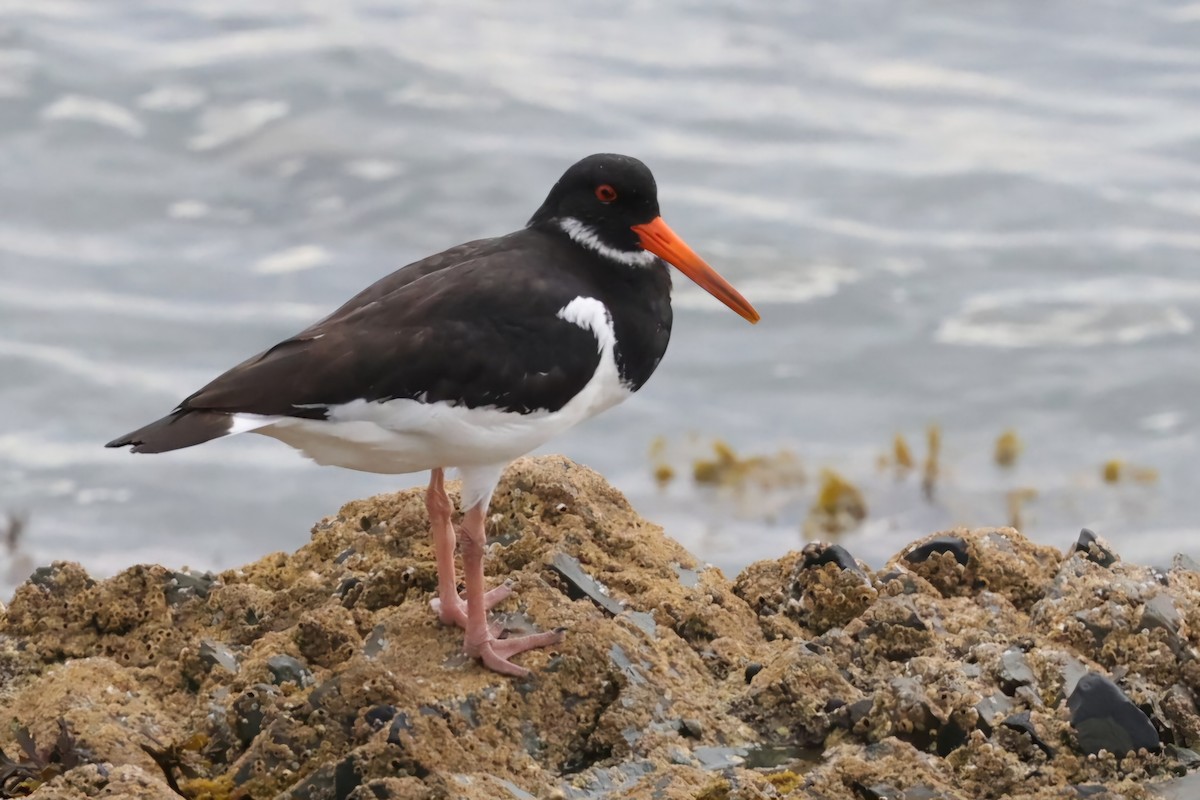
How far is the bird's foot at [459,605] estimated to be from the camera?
4812 millimetres

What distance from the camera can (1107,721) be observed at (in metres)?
4.20

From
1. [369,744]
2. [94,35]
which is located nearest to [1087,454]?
[369,744]

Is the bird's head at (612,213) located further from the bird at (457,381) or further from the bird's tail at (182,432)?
the bird's tail at (182,432)

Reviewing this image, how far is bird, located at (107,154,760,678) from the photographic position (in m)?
4.62

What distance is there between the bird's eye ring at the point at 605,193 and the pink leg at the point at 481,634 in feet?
3.94

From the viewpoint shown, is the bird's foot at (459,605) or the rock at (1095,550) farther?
the rock at (1095,550)

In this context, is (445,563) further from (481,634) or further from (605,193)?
(605,193)

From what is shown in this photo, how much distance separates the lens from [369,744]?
12.8 feet

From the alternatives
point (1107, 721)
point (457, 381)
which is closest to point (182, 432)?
point (457, 381)

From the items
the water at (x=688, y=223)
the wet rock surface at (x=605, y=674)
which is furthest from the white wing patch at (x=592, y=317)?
the water at (x=688, y=223)

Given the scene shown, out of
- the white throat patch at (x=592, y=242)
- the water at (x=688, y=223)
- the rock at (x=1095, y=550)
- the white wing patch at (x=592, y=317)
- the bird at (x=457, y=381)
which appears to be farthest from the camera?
the water at (x=688, y=223)

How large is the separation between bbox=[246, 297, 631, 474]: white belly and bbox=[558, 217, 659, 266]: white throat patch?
472 millimetres

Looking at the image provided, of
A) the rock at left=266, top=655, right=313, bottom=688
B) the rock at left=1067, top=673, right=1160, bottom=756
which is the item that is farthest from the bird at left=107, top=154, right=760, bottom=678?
the rock at left=1067, top=673, right=1160, bottom=756

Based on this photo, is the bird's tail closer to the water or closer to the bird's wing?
the bird's wing
